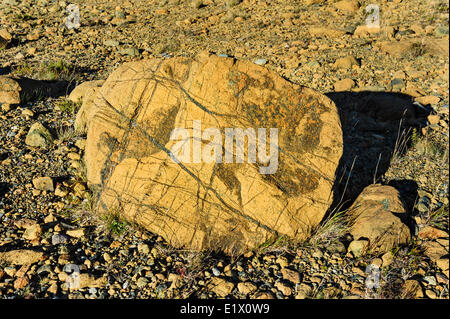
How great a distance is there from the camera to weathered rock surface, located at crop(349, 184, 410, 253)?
352cm

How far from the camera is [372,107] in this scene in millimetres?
5484

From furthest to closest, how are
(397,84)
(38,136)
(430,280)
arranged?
(397,84), (38,136), (430,280)

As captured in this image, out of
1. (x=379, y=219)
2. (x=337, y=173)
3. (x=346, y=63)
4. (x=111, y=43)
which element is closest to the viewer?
(x=379, y=219)

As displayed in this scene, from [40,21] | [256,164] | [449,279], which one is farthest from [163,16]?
[449,279]

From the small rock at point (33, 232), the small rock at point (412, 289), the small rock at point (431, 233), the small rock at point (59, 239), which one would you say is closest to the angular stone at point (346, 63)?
the small rock at point (431, 233)

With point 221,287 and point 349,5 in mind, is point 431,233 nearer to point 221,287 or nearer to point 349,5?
point 221,287

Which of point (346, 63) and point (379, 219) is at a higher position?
point (346, 63)

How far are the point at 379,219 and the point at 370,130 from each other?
1.96 metres

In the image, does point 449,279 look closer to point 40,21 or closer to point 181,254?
point 181,254

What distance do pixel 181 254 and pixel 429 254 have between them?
90.2 inches

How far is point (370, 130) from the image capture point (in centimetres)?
525

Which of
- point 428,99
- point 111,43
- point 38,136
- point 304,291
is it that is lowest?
point 304,291

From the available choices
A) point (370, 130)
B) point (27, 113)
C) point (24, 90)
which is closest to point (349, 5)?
point (370, 130)

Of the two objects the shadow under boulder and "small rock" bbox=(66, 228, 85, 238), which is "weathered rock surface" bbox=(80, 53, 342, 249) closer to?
"small rock" bbox=(66, 228, 85, 238)
